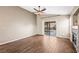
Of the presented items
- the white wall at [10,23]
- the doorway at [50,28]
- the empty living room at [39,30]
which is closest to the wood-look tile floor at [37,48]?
the empty living room at [39,30]

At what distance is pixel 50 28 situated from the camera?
321 inches

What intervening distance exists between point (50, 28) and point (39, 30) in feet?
3.52

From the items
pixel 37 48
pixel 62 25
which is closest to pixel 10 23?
pixel 37 48

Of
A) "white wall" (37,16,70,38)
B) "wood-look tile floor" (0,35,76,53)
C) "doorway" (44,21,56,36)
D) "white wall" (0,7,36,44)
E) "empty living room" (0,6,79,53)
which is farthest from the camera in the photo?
"doorway" (44,21,56,36)

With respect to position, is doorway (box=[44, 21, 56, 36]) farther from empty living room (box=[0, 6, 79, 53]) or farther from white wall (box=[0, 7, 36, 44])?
white wall (box=[0, 7, 36, 44])

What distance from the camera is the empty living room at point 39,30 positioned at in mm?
3459

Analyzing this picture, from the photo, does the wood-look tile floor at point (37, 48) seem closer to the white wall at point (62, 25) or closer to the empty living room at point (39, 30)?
the empty living room at point (39, 30)

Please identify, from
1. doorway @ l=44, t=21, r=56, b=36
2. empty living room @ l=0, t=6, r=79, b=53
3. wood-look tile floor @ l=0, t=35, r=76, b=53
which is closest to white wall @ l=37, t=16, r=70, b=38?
empty living room @ l=0, t=6, r=79, b=53

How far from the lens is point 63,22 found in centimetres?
726

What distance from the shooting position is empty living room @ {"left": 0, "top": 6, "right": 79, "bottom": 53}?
3459 millimetres

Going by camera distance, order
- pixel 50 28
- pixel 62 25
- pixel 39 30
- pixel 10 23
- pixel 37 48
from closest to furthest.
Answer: pixel 37 48 → pixel 10 23 → pixel 62 25 → pixel 50 28 → pixel 39 30

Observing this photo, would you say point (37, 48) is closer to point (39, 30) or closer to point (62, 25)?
point (62, 25)
